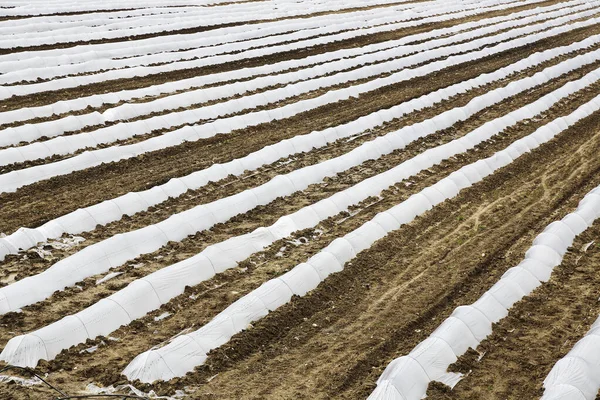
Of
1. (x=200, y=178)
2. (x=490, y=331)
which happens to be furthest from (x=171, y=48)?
(x=490, y=331)

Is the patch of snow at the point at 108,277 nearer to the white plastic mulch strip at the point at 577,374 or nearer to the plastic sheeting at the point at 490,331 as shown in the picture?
the plastic sheeting at the point at 490,331

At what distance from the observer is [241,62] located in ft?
70.5

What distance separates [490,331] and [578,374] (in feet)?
3.90

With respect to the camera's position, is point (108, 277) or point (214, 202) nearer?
point (108, 277)

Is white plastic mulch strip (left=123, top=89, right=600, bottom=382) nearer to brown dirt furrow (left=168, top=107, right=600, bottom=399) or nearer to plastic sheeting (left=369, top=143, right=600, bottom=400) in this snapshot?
plastic sheeting (left=369, top=143, right=600, bottom=400)

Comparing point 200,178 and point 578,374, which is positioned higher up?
point 200,178

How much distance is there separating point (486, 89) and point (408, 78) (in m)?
2.14

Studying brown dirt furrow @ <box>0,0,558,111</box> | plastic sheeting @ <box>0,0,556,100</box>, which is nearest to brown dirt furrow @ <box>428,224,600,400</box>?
brown dirt furrow @ <box>0,0,558,111</box>

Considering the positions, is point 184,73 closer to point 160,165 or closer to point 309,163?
point 160,165

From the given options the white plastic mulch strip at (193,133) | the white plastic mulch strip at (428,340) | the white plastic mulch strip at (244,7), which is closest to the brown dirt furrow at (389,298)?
the white plastic mulch strip at (428,340)

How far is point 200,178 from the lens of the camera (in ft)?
42.4

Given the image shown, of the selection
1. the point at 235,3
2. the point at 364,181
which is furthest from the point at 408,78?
the point at 235,3

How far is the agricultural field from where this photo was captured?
790cm

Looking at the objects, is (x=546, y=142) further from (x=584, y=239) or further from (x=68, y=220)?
(x=68, y=220)
